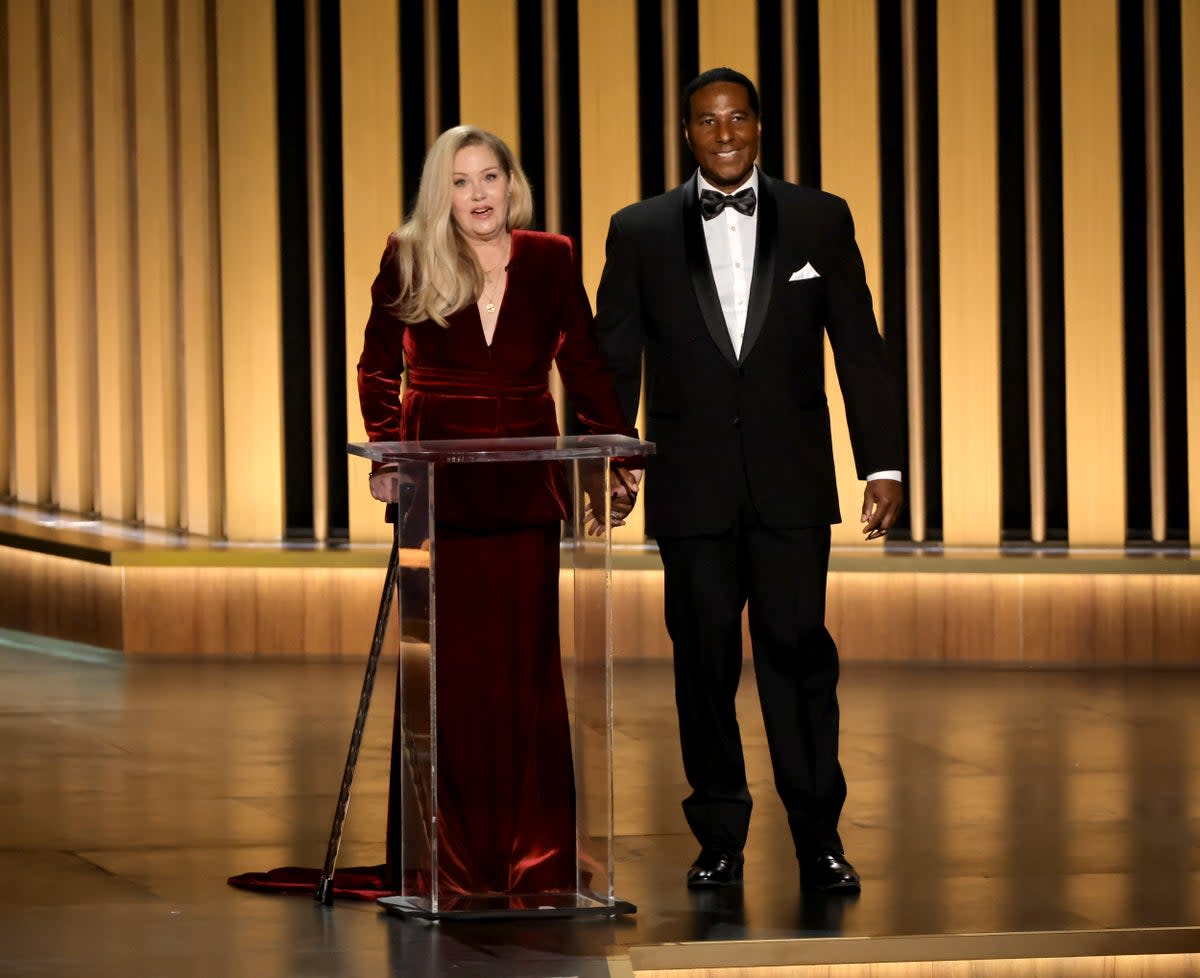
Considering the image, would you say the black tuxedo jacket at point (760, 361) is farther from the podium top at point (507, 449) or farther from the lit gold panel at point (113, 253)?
the lit gold panel at point (113, 253)

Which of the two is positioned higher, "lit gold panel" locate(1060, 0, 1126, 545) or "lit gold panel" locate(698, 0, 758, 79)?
"lit gold panel" locate(698, 0, 758, 79)

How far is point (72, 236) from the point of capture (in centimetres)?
811

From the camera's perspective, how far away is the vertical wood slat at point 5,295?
27.3 feet

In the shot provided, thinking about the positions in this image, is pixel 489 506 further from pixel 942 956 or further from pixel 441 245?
pixel 942 956

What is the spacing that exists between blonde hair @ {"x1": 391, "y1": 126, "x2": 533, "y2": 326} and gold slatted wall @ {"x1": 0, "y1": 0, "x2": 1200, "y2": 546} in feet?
11.6

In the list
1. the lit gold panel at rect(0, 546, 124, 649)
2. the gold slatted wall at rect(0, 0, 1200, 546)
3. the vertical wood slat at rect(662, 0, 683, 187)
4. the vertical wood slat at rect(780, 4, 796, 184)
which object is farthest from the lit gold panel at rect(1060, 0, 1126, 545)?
the lit gold panel at rect(0, 546, 124, 649)

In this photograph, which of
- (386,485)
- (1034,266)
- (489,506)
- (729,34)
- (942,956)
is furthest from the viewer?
(729,34)

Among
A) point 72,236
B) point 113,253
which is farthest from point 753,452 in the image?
point 72,236

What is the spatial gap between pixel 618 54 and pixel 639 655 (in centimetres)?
192

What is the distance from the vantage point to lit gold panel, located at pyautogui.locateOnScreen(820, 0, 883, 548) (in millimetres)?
7426

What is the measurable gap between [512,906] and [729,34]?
4128 mm

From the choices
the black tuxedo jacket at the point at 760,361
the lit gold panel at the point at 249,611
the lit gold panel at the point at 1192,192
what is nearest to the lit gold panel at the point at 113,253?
the lit gold panel at the point at 249,611

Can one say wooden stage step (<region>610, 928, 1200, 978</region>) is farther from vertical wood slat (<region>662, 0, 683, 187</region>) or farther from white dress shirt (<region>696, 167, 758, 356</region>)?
vertical wood slat (<region>662, 0, 683, 187</region>)

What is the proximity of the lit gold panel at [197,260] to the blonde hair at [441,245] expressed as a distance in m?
3.79
